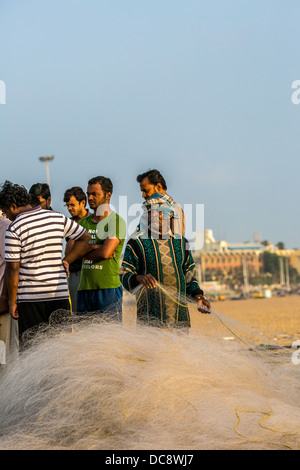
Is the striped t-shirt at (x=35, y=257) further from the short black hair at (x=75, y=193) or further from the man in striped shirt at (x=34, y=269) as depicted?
the short black hair at (x=75, y=193)

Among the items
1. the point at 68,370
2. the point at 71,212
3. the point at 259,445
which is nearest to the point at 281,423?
the point at 259,445

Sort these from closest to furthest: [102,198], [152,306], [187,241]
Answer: [152,306] < [187,241] < [102,198]

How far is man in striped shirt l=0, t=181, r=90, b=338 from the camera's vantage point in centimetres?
475

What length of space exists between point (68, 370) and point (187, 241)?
5.83ft

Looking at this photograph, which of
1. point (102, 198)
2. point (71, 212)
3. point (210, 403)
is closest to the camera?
point (210, 403)

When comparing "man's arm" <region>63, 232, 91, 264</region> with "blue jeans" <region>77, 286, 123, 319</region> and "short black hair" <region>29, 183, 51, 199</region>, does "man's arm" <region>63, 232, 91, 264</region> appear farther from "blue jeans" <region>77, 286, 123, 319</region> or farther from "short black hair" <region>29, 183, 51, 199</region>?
"short black hair" <region>29, 183, 51, 199</region>

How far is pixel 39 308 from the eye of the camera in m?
4.76

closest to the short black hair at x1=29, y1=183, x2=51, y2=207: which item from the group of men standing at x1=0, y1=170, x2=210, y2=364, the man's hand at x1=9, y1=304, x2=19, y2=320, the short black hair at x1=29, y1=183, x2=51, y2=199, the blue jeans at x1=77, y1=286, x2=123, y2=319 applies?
the short black hair at x1=29, y1=183, x2=51, y2=199

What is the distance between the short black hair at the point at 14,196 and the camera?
5.05 metres

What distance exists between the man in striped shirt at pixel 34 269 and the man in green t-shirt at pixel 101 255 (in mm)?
546

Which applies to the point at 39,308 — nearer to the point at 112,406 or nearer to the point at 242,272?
the point at 112,406

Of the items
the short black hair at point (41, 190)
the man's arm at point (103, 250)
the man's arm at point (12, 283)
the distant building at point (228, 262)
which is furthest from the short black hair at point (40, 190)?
the distant building at point (228, 262)

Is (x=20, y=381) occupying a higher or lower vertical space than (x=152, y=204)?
lower

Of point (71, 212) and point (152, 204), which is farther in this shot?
point (71, 212)
